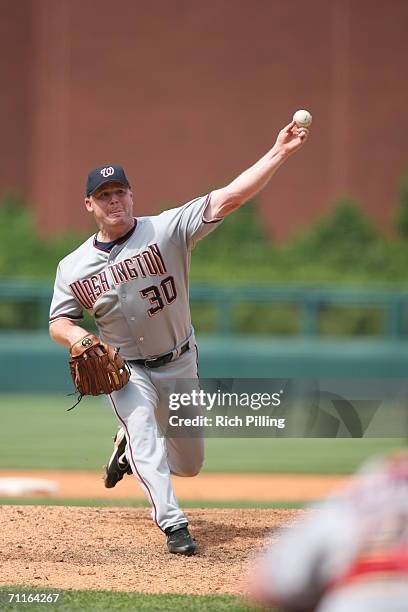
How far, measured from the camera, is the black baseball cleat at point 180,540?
4.82 metres

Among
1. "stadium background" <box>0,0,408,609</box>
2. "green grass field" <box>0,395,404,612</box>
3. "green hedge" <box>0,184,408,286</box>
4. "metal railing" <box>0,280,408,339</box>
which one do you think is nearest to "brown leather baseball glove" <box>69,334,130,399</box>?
"green grass field" <box>0,395,404,612</box>

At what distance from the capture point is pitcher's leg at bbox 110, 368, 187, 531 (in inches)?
189

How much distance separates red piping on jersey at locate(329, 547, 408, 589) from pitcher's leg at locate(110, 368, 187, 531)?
312 centimetres

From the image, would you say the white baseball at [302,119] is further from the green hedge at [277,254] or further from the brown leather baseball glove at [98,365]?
the green hedge at [277,254]

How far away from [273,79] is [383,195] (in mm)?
3192

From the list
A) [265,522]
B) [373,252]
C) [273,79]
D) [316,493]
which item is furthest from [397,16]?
[265,522]

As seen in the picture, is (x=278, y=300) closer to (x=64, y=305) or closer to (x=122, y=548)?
(x=64, y=305)

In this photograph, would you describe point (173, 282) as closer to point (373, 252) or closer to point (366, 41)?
point (373, 252)

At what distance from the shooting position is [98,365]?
4879 mm

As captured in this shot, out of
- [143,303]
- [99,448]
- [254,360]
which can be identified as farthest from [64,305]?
[254,360]

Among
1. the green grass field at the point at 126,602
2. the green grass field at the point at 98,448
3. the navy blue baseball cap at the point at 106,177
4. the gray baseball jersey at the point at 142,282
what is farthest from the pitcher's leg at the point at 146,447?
the green grass field at the point at 98,448

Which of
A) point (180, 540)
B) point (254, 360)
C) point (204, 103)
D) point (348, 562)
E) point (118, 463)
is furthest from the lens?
point (204, 103)

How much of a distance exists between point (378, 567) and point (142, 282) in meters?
3.37

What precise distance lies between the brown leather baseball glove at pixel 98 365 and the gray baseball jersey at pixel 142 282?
15 centimetres
